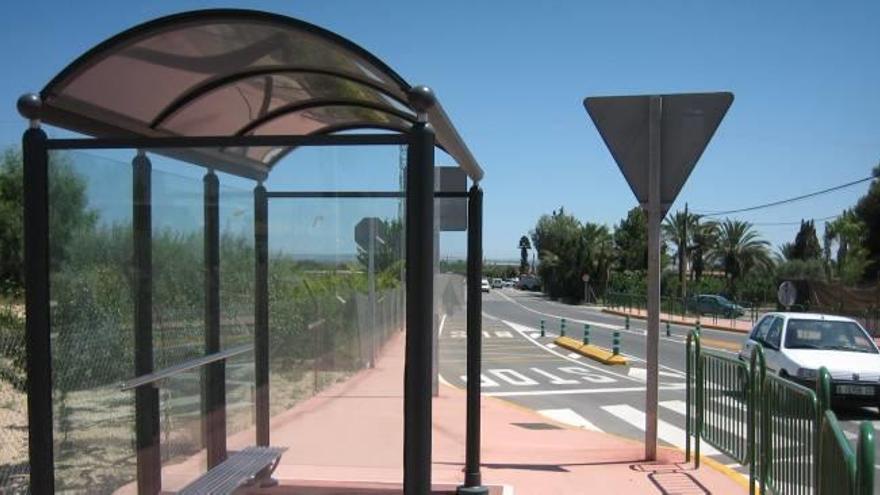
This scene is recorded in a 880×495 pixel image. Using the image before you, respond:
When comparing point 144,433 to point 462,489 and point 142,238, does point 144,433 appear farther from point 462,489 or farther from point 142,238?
point 462,489

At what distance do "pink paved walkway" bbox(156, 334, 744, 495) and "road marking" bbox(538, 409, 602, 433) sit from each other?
10.1 feet

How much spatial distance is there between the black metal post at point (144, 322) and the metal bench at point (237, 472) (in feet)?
1.25

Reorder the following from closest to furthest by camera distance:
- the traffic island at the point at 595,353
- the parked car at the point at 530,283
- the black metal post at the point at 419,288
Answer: the black metal post at the point at 419,288 < the traffic island at the point at 595,353 < the parked car at the point at 530,283

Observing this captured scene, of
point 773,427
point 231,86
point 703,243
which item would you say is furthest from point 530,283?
point 231,86

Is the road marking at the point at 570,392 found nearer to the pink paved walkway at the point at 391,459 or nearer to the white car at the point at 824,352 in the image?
the white car at the point at 824,352

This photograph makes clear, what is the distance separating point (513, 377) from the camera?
1794cm

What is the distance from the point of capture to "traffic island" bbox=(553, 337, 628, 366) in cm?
2036

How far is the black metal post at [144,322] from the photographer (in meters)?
5.12

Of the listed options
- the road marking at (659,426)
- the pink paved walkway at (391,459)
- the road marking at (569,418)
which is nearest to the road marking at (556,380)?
the road marking at (659,426)

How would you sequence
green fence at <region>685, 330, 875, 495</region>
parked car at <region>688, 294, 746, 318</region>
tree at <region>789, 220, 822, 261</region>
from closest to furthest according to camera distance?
green fence at <region>685, 330, 875, 495</region> < parked car at <region>688, 294, 746, 318</region> < tree at <region>789, 220, 822, 261</region>

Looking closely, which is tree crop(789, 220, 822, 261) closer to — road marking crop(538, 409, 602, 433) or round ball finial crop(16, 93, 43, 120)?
road marking crop(538, 409, 602, 433)

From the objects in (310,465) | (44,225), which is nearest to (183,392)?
(310,465)

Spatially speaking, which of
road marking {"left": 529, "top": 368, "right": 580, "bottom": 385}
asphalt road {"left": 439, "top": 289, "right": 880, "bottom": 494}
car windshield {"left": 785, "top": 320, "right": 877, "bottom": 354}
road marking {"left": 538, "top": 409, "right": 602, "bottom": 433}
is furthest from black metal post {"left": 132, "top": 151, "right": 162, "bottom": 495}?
road marking {"left": 529, "top": 368, "right": 580, "bottom": 385}

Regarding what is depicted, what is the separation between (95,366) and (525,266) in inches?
6137
